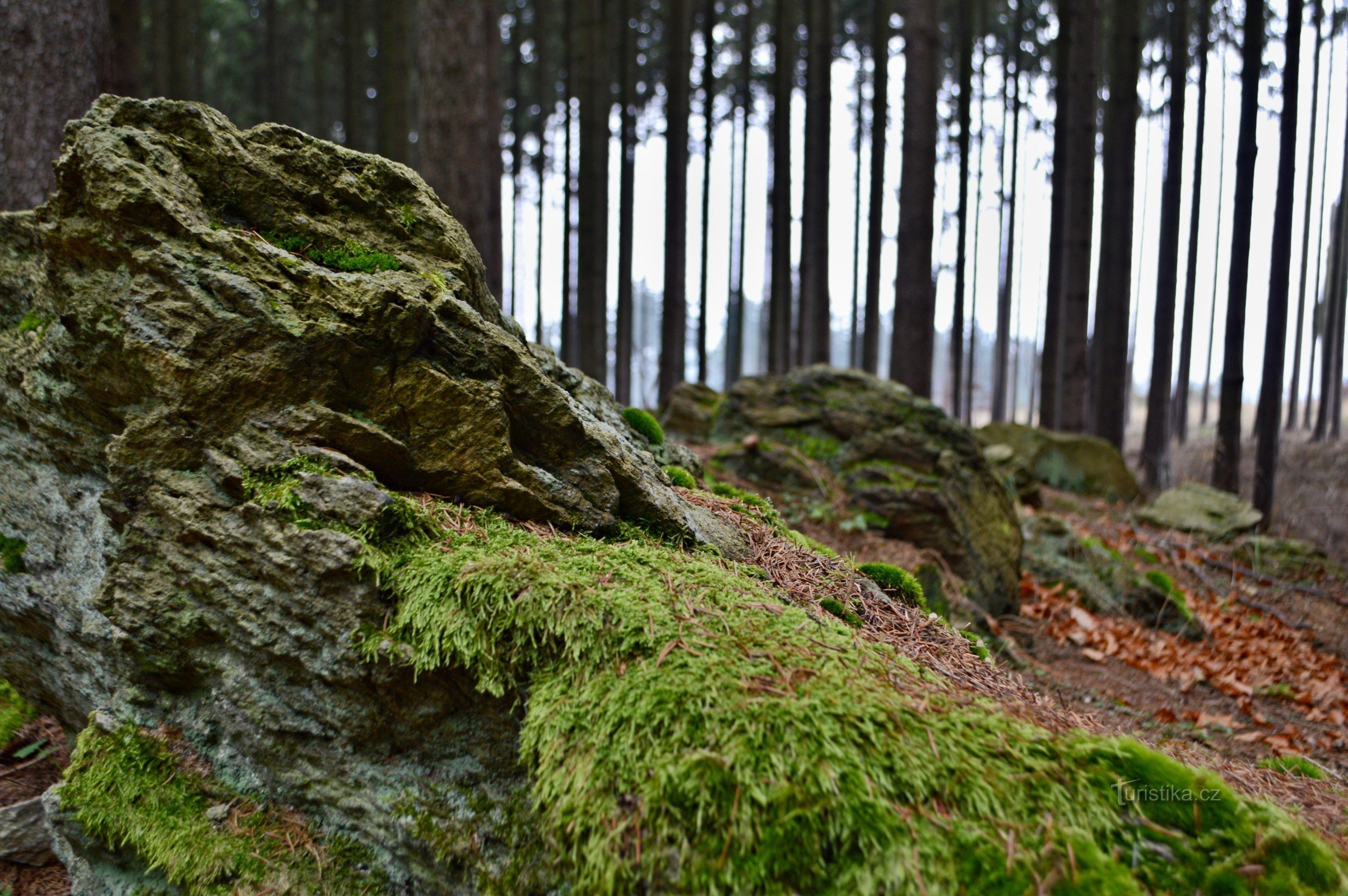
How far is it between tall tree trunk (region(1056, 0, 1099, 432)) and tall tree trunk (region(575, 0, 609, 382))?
8.17 metres

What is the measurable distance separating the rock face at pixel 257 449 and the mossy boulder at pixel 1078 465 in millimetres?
9110

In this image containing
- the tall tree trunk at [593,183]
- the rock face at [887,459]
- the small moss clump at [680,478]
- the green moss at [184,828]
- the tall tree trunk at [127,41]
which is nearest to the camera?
the green moss at [184,828]

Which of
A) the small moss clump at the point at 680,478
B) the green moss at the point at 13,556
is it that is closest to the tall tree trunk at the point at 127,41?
the green moss at the point at 13,556

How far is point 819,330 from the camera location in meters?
16.1

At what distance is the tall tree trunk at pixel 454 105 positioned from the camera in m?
7.70

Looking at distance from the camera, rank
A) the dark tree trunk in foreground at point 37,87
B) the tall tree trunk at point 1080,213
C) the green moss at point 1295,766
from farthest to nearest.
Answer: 1. the tall tree trunk at point 1080,213
2. the dark tree trunk in foreground at point 37,87
3. the green moss at point 1295,766

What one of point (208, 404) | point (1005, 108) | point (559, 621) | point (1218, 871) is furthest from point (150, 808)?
point (1005, 108)

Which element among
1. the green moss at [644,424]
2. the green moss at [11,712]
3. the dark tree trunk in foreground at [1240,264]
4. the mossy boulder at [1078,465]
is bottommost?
the green moss at [11,712]

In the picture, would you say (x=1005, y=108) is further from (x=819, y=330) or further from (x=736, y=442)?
(x=736, y=442)

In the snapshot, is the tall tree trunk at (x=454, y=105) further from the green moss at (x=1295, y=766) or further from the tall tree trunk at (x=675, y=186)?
the tall tree trunk at (x=675, y=186)

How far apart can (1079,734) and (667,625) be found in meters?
1.17

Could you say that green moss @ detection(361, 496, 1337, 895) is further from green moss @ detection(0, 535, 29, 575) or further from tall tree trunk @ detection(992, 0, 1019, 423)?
tall tree trunk @ detection(992, 0, 1019, 423)

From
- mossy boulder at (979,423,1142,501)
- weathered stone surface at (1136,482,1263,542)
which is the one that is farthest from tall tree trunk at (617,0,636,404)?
weathered stone surface at (1136,482,1263,542)

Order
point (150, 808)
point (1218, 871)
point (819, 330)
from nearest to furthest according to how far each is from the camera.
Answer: point (1218, 871) < point (150, 808) < point (819, 330)
